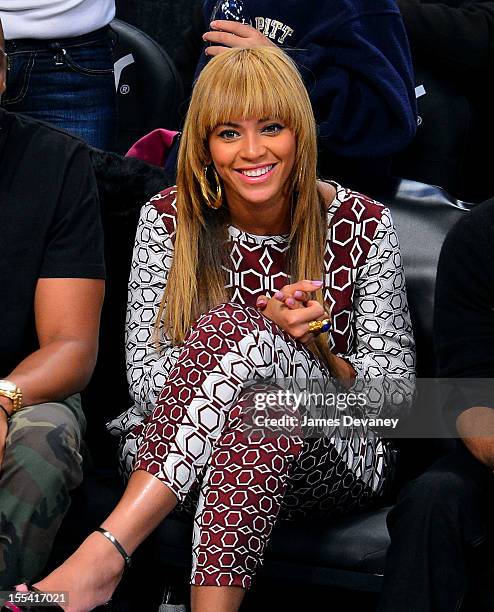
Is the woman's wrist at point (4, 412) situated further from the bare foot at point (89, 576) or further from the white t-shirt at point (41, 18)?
the white t-shirt at point (41, 18)

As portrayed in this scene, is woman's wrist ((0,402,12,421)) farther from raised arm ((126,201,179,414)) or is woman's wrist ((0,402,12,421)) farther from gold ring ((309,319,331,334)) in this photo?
gold ring ((309,319,331,334))

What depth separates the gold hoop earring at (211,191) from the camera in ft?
9.54

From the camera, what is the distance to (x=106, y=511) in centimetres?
277

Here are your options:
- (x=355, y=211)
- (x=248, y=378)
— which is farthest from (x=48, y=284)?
(x=355, y=211)

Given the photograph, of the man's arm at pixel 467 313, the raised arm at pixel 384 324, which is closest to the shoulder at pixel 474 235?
the man's arm at pixel 467 313

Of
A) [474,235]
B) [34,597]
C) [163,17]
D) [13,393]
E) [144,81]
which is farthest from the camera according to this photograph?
[163,17]

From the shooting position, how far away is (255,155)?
282 cm

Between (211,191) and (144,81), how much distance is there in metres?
1.09

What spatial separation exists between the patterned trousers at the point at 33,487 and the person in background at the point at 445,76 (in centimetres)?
142

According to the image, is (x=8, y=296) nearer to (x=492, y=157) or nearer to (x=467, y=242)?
(x=467, y=242)

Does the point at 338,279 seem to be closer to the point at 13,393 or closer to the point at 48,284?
the point at 48,284

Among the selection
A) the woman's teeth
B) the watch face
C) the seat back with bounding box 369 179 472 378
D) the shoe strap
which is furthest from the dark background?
the shoe strap

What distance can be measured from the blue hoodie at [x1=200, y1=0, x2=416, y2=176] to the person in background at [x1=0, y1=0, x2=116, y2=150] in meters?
0.41

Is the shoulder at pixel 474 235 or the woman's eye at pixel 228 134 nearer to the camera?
the shoulder at pixel 474 235
